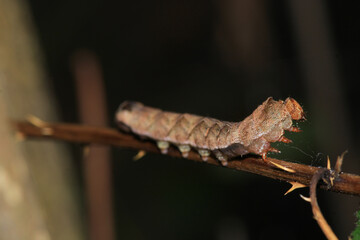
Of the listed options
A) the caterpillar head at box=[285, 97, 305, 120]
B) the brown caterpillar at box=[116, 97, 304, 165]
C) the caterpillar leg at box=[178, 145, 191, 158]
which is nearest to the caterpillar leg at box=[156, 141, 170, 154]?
the brown caterpillar at box=[116, 97, 304, 165]

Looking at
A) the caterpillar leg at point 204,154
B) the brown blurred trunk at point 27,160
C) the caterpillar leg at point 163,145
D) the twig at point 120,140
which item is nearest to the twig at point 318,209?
the twig at point 120,140

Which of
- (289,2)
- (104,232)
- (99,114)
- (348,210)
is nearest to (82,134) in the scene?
(99,114)

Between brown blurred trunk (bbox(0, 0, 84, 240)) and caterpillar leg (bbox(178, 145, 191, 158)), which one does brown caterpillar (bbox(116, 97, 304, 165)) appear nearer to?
caterpillar leg (bbox(178, 145, 191, 158))

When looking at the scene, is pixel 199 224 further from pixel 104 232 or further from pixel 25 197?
pixel 25 197

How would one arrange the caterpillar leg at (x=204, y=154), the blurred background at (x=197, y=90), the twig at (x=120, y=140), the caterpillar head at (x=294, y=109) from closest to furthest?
1. the twig at (x=120, y=140)
2. the caterpillar head at (x=294, y=109)
3. the caterpillar leg at (x=204, y=154)
4. the blurred background at (x=197, y=90)

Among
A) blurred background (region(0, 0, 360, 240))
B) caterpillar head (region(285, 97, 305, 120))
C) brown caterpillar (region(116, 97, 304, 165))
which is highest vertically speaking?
caterpillar head (region(285, 97, 305, 120))

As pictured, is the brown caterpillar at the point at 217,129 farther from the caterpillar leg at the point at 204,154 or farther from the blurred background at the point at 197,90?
the blurred background at the point at 197,90

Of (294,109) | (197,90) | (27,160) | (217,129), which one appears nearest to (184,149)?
(217,129)
